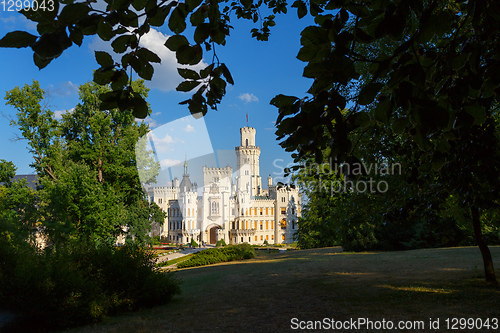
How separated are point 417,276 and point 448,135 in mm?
10614

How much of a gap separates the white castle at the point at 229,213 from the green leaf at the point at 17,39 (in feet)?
236

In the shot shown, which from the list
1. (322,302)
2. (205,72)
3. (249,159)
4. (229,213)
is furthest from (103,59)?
(249,159)

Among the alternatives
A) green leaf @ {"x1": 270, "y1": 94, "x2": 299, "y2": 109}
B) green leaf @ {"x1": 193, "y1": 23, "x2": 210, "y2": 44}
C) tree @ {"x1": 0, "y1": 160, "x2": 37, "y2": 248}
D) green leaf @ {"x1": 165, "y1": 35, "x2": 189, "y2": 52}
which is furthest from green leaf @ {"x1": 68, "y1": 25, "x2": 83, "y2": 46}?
tree @ {"x1": 0, "y1": 160, "x2": 37, "y2": 248}

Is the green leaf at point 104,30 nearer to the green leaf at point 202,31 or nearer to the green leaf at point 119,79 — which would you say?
the green leaf at point 119,79

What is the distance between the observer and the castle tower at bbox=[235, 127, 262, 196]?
302ft

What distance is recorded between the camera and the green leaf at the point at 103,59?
189cm

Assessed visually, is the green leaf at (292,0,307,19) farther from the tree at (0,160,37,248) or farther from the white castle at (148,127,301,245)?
the white castle at (148,127,301,245)

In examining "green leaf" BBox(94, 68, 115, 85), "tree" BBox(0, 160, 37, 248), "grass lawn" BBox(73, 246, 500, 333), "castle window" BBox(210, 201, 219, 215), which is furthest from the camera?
"castle window" BBox(210, 201, 219, 215)

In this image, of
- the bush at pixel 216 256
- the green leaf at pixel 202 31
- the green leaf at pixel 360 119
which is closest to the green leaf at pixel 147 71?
the green leaf at pixel 202 31

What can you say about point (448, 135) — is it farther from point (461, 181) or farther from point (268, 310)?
point (268, 310)

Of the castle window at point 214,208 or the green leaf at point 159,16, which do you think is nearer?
the green leaf at point 159,16

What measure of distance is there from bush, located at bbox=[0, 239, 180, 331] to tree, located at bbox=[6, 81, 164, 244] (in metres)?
11.0
